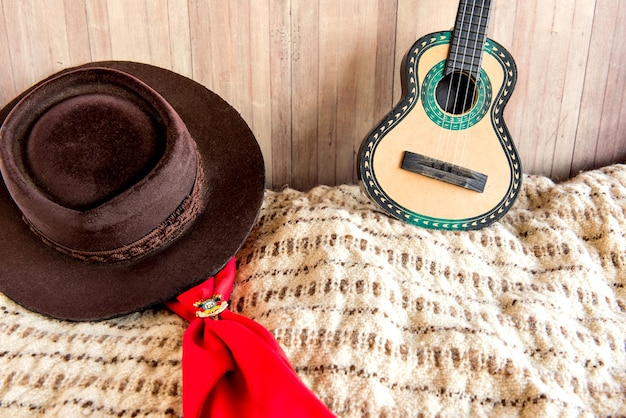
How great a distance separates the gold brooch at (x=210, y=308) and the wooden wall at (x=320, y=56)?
0.60 meters

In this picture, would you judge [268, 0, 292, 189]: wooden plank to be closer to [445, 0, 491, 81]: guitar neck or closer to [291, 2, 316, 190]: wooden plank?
[291, 2, 316, 190]: wooden plank

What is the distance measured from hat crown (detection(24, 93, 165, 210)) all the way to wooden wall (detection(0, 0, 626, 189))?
1.65 ft

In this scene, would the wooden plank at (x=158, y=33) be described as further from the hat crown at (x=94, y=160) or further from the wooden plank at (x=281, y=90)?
the hat crown at (x=94, y=160)

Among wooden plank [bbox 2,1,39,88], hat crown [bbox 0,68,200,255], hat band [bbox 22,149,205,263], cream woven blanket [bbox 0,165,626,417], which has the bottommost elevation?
cream woven blanket [bbox 0,165,626,417]

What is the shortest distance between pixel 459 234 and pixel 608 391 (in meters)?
0.44

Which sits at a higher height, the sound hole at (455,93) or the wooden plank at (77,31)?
the wooden plank at (77,31)

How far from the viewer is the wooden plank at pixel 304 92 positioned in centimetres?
126

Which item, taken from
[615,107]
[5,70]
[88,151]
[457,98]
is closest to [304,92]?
[457,98]

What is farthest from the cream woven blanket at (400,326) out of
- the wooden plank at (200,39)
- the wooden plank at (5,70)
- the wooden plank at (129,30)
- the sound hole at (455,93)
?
the wooden plank at (5,70)

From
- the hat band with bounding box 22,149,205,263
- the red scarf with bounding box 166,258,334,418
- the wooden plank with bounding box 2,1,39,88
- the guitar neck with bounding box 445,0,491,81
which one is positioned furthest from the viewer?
the wooden plank with bounding box 2,1,39,88

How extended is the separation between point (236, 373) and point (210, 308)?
13cm

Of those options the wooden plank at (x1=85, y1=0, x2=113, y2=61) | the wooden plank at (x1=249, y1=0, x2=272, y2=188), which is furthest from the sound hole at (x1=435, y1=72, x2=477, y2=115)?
the wooden plank at (x1=85, y1=0, x2=113, y2=61)

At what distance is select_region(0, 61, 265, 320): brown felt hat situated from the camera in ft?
2.59

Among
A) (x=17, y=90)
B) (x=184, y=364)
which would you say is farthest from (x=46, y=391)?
(x=17, y=90)
